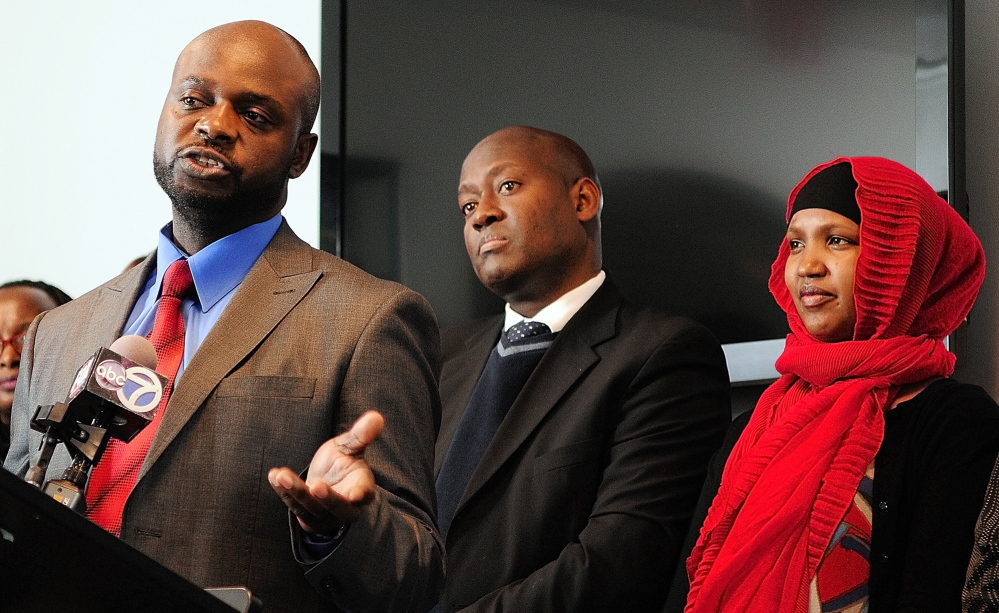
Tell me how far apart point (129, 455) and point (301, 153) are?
22.2 inches

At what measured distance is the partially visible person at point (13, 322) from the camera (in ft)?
9.78

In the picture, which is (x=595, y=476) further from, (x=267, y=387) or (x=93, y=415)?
(x=93, y=415)

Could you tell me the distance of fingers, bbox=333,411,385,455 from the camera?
1.36m

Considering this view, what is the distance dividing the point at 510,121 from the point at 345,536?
8.32ft

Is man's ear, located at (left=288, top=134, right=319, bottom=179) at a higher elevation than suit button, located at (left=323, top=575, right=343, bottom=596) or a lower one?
higher

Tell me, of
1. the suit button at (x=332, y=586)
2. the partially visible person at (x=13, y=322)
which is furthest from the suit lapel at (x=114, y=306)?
the partially visible person at (x=13, y=322)

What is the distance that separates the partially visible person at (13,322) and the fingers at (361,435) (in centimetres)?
181

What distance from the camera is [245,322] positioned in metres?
1.74

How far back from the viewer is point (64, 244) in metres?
4.20

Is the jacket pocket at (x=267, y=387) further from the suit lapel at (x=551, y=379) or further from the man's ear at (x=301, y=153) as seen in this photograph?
the suit lapel at (x=551, y=379)

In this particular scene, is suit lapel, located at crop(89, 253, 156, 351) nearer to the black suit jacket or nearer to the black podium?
the black podium

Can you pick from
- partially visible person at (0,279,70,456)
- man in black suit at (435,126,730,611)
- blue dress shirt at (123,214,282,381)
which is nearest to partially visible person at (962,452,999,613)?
man in black suit at (435,126,730,611)

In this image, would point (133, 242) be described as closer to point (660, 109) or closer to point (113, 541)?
point (660, 109)

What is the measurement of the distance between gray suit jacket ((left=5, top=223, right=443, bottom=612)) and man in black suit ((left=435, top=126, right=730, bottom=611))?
1022 millimetres
